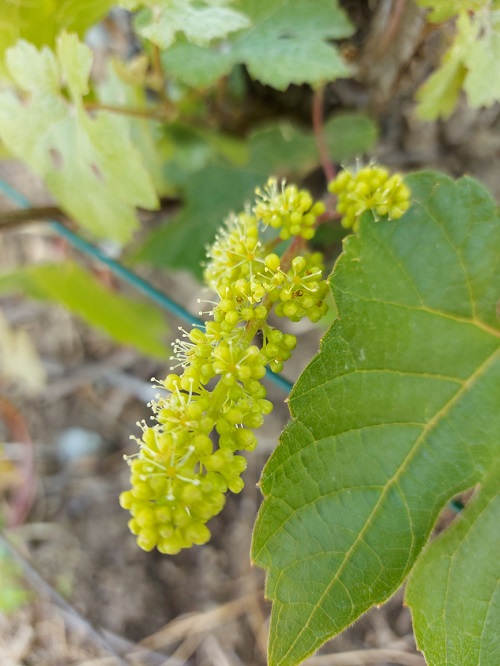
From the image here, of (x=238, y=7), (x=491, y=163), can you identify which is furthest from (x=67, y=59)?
(x=491, y=163)

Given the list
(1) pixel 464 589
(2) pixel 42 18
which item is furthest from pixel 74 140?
(1) pixel 464 589

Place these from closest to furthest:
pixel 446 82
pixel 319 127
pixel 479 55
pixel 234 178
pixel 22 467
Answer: pixel 479 55, pixel 446 82, pixel 319 127, pixel 234 178, pixel 22 467

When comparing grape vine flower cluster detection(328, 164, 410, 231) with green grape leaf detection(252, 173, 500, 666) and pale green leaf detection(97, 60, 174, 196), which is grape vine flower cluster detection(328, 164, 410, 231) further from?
pale green leaf detection(97, 60, 174, 196)

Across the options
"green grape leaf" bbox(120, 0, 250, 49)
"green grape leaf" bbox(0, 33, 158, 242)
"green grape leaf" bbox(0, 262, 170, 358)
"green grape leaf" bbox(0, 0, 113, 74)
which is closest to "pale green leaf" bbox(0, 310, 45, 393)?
"green grape leaf" bbox(0, 262, 170, 358)

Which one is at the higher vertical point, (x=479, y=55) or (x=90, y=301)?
(x=90, y=301)

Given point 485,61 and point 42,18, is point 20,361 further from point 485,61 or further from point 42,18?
point 485,61

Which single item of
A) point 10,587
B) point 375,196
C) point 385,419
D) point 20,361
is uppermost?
point 20,361

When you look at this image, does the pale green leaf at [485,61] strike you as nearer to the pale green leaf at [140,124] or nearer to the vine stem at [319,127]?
the vine stem at [319,127]
